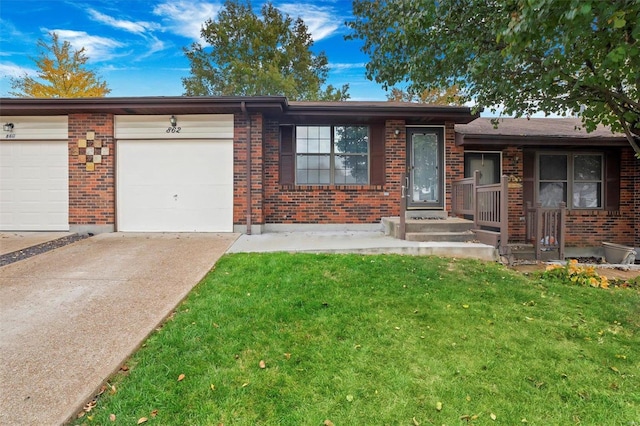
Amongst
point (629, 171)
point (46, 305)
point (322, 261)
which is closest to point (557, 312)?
point (322, 261)

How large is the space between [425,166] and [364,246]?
366 cm

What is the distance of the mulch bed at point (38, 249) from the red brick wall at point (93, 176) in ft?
2.09

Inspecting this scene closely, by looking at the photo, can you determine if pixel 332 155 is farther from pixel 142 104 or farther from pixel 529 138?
pixel 529 138

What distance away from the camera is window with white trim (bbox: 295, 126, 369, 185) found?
8.38m

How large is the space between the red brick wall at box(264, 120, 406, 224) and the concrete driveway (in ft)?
7.64

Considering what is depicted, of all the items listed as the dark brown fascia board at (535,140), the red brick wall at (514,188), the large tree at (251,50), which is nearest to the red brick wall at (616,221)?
the dark brown fascia board at (535,140)

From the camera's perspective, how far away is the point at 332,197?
823 centimetres

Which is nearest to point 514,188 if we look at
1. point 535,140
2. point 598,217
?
point 535,140

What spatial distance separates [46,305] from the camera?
357 cm

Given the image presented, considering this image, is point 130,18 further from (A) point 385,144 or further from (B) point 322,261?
(B) point 322,261

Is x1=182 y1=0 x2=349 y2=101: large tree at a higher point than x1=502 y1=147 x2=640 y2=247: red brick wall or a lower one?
higher

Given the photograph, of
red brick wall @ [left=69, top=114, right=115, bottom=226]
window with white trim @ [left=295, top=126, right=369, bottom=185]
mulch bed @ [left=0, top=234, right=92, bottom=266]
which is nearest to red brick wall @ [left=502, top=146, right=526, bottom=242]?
window with white trim @ [left=295, top=126, right=369, bottom=185]

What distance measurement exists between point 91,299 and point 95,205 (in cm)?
505

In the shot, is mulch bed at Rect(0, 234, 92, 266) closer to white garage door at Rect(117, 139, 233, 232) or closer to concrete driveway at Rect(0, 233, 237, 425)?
concrete driveway at Rect(0, 233, 237, 425)
